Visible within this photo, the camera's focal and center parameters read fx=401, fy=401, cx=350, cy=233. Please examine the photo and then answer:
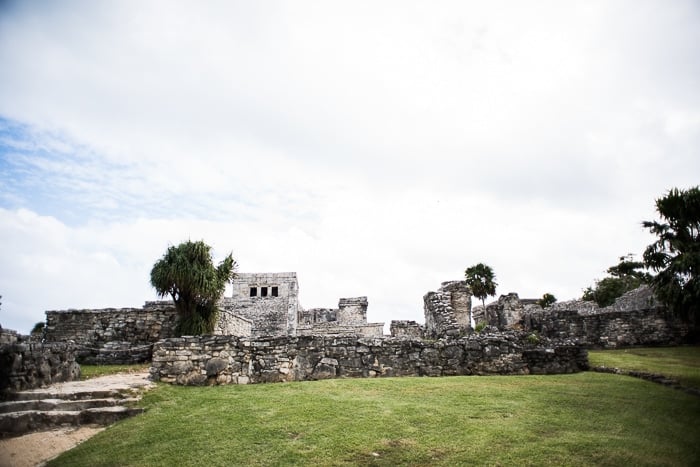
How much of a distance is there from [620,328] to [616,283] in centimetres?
3006

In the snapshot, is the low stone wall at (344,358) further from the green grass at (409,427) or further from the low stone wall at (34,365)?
the low stone wall at (34,365)

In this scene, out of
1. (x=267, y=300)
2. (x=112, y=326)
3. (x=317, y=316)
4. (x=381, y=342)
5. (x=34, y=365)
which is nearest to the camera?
(x=34, y=365)

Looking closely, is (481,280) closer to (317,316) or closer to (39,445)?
(317,316)

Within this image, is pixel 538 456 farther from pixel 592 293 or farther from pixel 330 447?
pixel 592 293

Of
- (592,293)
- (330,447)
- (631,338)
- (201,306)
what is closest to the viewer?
(330,447)

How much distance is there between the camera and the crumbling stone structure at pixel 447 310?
14203 mm

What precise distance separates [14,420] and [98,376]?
4.01 metres

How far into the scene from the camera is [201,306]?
1510cm

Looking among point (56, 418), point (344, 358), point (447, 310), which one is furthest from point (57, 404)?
point (447, 310)

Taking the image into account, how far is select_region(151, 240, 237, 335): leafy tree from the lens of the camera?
14367 mm

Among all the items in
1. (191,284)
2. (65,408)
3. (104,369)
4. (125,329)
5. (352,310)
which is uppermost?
(191,284)

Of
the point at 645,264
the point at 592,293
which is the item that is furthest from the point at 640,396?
the point at 592,293

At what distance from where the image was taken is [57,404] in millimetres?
7621

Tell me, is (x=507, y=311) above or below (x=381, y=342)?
above
